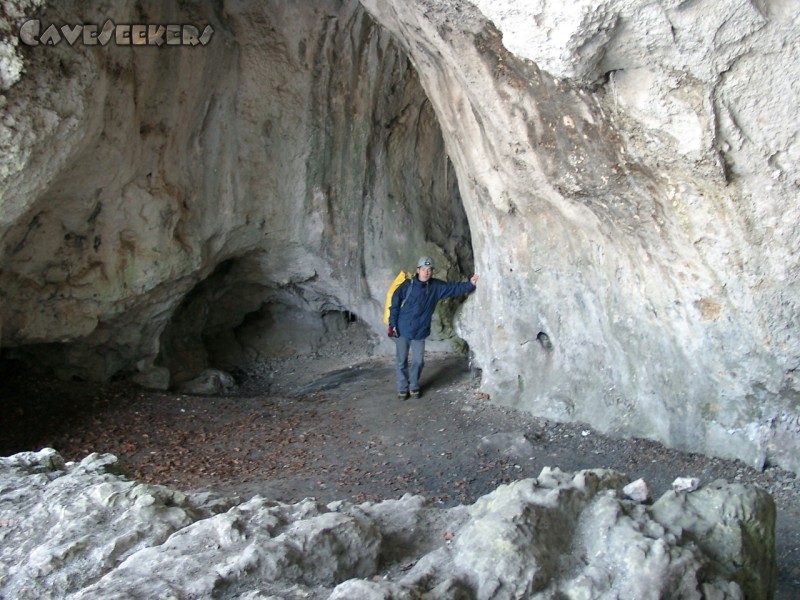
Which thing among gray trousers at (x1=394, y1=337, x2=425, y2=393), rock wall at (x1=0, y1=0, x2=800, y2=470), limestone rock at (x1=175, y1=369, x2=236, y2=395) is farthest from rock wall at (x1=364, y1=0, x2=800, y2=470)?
limestone rock at (x1=175, y1=369, x2=236, y2=395)

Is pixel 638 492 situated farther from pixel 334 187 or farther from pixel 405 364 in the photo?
pixel 334 187

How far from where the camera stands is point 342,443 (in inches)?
269

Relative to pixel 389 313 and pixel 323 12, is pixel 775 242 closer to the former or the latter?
pixel 389 313

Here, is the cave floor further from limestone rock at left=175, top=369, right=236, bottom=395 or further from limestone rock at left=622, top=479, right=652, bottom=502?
limestone rock at left=622, top=479, right=652, bottom=502

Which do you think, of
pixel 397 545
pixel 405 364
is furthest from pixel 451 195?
pixel 397 545

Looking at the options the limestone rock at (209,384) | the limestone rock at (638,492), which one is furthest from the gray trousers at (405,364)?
the limestone rock at (638,492)

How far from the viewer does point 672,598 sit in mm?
2498

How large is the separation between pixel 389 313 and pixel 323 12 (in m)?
3.53

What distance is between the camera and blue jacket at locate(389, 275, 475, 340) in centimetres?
819

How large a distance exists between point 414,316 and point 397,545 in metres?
5.46

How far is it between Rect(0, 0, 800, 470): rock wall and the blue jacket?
39cm

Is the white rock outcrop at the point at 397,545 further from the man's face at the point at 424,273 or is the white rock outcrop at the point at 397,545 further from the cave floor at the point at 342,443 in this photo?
the man's face at the point at 424,273

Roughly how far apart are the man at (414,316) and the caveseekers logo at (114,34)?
136 inches

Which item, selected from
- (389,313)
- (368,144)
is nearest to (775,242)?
(389,313)
